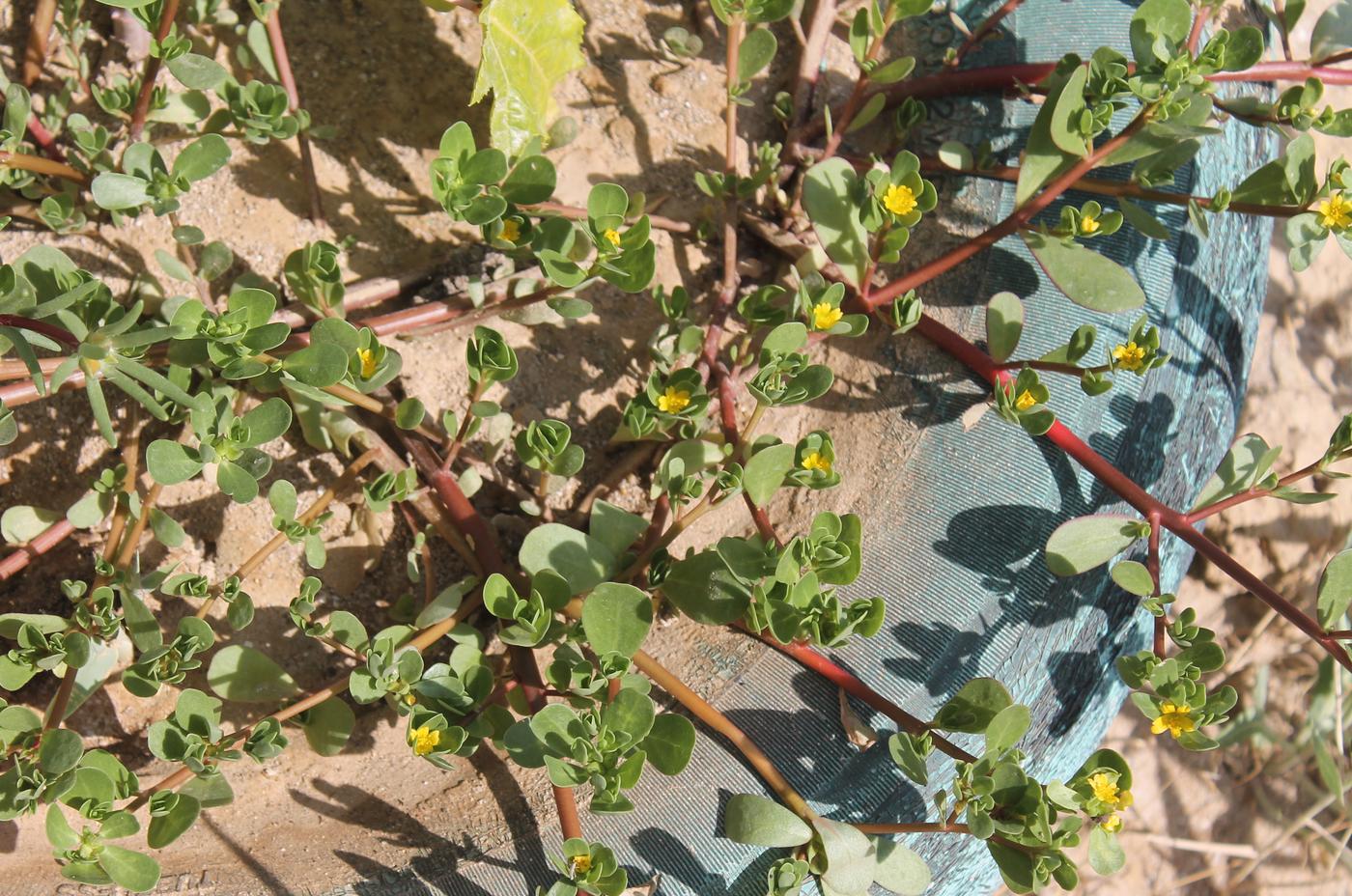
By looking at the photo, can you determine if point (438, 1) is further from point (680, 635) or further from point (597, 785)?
point (597, 785)

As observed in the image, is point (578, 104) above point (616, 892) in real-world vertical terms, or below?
above

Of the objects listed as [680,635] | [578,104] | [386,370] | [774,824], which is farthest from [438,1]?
[774,824]

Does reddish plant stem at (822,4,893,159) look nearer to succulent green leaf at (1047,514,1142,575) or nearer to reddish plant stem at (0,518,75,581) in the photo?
succulent green leaf at (1047,514,1142,575)

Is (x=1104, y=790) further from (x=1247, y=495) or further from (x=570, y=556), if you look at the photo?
(x=570, y=556)

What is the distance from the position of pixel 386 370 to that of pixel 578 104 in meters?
0.66

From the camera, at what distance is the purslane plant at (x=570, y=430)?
1263mm

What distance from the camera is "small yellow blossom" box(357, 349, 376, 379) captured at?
4.36 ft

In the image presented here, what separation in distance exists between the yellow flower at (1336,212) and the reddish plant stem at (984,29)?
1.80 ft

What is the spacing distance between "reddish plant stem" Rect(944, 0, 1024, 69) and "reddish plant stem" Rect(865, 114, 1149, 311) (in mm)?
274

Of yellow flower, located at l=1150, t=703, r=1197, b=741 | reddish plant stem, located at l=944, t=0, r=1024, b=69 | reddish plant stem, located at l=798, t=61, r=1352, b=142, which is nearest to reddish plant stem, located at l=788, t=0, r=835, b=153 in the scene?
reddish plant stem, located at l=798, t=61, r=1352, b=142

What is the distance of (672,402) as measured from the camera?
1462 mm

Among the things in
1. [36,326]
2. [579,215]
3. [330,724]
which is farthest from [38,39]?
[330,724]

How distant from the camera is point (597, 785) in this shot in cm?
122

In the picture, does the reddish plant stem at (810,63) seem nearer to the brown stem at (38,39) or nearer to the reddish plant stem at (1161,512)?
the reddish plant stem at (1161,512)
